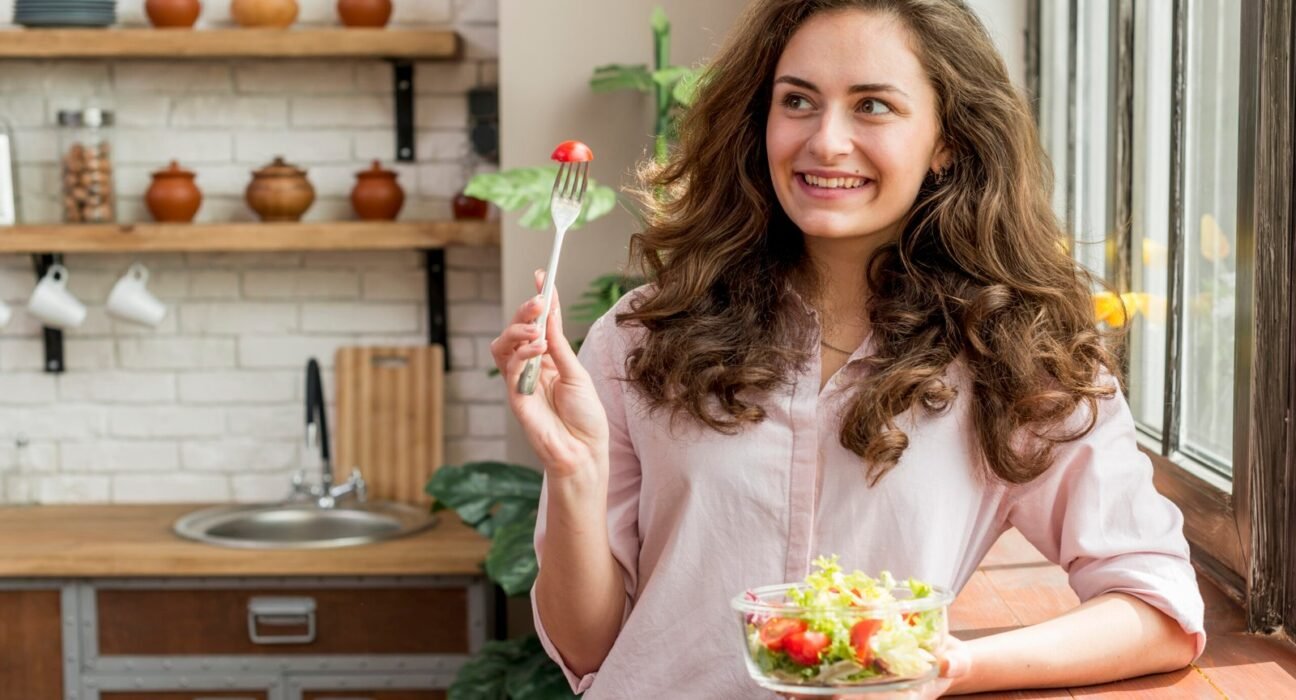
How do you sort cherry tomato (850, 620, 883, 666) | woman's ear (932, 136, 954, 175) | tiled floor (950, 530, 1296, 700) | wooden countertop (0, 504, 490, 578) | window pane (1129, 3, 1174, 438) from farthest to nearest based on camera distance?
wooden countertop (0, 504, 490, 578), window pane (1129, 3, 1174, 438), woman's ear (932, 136, 954, 175), tiled floor (950, 530, 1296, 700), cherry tomato (850, 620, 883, 666)

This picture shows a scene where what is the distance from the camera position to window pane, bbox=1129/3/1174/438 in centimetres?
190

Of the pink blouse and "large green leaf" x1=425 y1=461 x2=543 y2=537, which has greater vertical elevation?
the pink blouse

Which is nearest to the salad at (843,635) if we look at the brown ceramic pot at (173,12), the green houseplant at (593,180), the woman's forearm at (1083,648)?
the woman's forearm at (1083,648)

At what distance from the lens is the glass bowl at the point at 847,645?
0.98 m

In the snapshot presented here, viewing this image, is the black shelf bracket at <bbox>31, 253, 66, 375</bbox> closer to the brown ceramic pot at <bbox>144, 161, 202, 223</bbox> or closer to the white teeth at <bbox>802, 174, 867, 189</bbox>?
the brown ceramic pot at <bbox>144, 161, 202, 223</bbox>

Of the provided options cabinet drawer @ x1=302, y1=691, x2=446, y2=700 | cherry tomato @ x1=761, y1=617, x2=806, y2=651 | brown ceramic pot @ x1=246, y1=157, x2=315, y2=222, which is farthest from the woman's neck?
brown ceramic pot @ x1=246, y1=157, x2=315, y2=222

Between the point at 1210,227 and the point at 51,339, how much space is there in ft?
9.67

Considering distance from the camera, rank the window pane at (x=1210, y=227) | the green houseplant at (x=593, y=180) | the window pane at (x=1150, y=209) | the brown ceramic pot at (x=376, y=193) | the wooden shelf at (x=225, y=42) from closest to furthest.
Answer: the window pane at (x=1210, y=227) < the window pane at (x=1150, y=209) < the green houseplant at (x=593, y=180) < the wooden shelf at (x=225, y=42) < the brown ceramic pot at (x=376, y=193)

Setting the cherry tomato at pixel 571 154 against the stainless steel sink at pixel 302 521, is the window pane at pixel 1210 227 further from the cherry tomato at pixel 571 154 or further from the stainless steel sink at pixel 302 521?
the stainless steel sink at pixel 302 521

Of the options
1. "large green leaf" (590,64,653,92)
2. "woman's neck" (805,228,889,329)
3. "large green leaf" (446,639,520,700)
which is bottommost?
"large green leaf" (446,639,520,700)

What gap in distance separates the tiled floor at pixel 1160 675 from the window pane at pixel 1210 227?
22cm

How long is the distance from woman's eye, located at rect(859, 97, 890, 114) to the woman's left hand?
18.8 inches

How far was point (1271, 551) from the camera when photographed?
135 cm

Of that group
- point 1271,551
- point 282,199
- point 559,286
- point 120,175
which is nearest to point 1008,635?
point 1271,551
